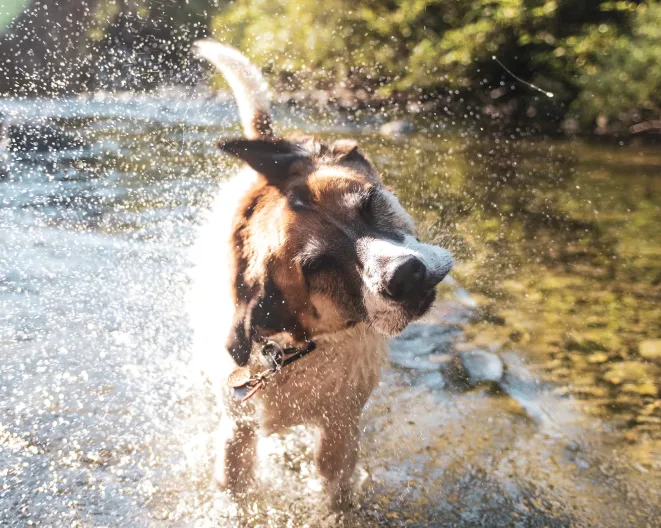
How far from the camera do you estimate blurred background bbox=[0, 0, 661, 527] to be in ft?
10.5

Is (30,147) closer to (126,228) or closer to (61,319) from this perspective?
(126,228)

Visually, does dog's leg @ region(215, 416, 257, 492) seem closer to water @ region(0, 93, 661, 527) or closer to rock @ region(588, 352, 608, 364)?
water @ region(0, 93, 661, 527)

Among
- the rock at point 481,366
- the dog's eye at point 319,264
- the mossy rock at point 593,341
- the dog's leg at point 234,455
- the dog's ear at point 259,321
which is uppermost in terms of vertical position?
the dog's eye at point 319,264

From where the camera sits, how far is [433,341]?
453 centimetres

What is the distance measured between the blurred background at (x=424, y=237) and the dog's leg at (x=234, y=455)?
0.09m

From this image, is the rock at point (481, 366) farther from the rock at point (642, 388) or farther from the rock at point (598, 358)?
the rock at point (642, 388)

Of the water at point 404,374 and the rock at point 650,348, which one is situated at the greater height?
the water at point 404,374

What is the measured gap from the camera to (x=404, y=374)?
163 inches

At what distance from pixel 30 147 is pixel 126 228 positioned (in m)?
3.92

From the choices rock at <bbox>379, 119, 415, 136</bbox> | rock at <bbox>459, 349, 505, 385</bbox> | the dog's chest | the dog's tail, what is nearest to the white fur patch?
the dog's chest

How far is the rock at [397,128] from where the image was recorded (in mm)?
→ 10211

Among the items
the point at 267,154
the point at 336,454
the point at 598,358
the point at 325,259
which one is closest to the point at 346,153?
the point at 267,154

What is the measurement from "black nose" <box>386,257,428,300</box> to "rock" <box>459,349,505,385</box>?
1611mm

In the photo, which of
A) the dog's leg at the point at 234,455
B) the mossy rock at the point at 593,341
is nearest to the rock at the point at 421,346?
the mossy rock at the point at 593,341
